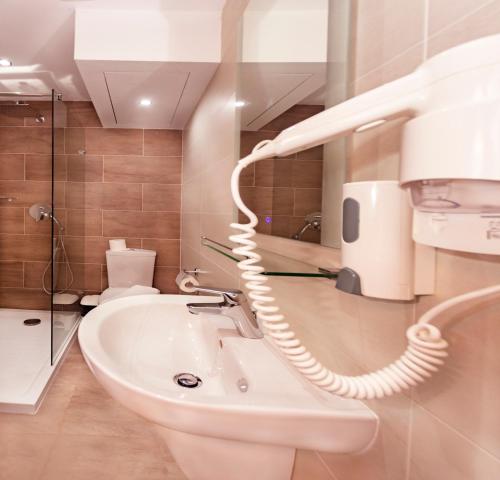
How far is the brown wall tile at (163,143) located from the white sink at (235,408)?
8.28 feet

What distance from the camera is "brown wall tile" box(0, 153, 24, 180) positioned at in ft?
9.76

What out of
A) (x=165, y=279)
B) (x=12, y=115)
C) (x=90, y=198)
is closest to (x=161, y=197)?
(x=90, y=198)

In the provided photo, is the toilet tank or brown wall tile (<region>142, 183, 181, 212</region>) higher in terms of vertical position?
brown wall tile (<region>142, 183, 181, 212</region>)

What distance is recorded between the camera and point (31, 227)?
3018 mm

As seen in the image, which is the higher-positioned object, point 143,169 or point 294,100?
point 143,169

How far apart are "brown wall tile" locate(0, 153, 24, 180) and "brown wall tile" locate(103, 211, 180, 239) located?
0.82 m

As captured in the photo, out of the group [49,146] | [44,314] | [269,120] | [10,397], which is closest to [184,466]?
[269,120]

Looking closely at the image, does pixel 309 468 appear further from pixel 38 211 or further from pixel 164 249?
pixel 38 211

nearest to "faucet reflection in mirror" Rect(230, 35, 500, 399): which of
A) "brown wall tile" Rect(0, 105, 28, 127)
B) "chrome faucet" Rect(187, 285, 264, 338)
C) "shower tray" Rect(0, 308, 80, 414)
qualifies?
"chrome faucet" Rect(187, 285, 264, 338)

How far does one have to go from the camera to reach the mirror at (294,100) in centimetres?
69

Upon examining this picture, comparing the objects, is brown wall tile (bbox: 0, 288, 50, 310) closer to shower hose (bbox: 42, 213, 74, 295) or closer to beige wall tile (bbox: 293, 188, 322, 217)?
shower hose (bbox: 42, 213, 74, 295)

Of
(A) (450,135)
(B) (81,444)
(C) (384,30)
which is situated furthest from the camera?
(B) (81,444)

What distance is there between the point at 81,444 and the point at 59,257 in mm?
1562

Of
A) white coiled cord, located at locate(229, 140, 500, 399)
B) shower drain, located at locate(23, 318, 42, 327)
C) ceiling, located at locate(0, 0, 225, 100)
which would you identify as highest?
ceiling, located at locate(0, 0, 225, 100)
